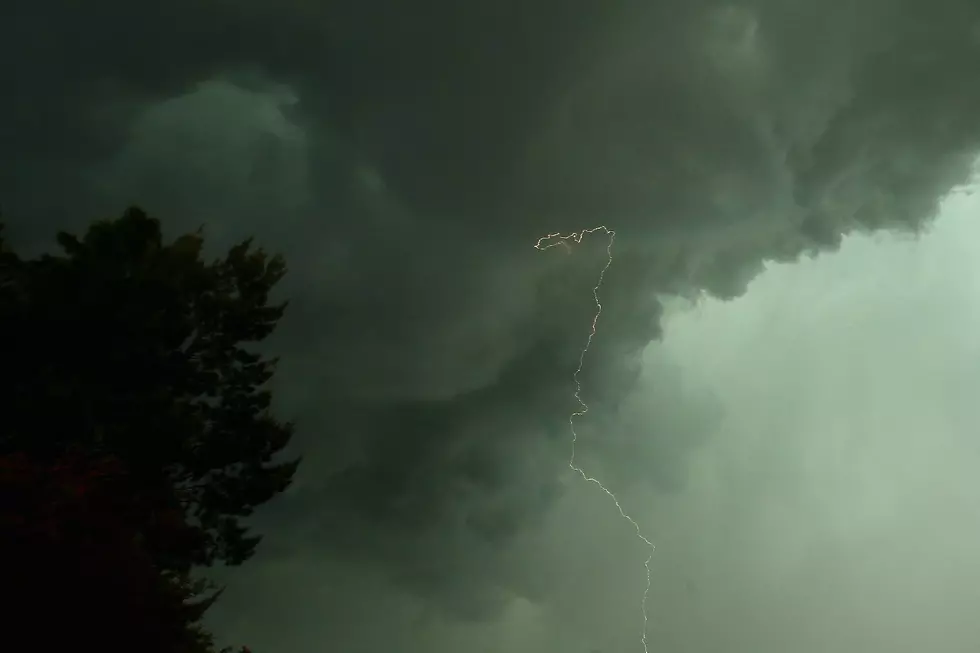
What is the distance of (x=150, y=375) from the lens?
24.6 meters

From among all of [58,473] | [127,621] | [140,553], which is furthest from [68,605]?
[58,473]

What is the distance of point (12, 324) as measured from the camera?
22.5m

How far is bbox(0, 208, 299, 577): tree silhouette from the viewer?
22.1 meters

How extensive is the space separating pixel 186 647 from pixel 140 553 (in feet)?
13.7

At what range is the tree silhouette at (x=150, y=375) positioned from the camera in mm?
22125

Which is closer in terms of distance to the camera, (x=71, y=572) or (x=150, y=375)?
(x=71, y=572)

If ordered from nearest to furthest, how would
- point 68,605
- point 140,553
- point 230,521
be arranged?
point 68,605 → point 140,553 → point 230,521

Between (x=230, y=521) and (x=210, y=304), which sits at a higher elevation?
(x=210, y=304)

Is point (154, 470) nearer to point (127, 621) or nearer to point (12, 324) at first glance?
point (12, 324)

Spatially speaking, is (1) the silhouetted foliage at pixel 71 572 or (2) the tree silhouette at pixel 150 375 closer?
(1) the silhouetted foliage at pixel 71 572

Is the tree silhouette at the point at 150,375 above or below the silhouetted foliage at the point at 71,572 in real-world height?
above

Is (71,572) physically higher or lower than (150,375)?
lower

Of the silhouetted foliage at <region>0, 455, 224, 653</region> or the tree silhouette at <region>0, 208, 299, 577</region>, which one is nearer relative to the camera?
the silhouetted foliage at <region>0, 455, 224, 653</region>

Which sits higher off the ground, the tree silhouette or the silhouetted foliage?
the tree silhouette
